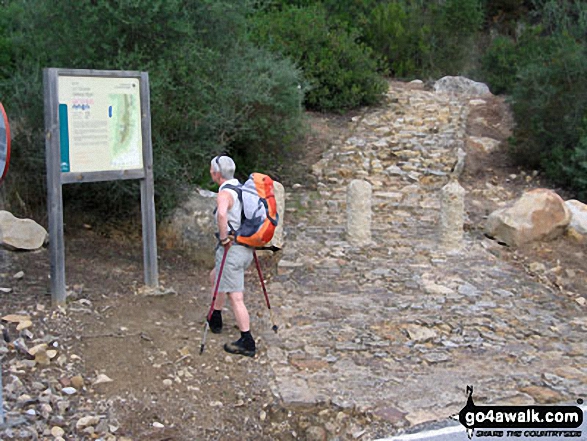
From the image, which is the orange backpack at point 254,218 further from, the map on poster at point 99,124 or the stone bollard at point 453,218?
the stone bollard at point 453,218

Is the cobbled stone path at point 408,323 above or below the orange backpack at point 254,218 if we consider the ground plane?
below

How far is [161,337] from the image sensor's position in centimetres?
594

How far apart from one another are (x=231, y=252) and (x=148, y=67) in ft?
12.0

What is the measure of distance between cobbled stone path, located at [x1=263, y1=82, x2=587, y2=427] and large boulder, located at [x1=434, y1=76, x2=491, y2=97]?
8034mm

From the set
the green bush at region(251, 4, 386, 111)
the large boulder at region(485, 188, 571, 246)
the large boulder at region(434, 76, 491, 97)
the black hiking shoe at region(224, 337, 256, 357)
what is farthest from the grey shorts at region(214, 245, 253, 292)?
the large boulder at region(434, 76, 491, 97)

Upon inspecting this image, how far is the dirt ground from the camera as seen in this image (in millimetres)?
4855

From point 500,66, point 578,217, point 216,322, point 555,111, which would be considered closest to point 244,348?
point 216,322

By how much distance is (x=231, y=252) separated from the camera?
5723mm

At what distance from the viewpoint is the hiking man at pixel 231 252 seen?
5637 mm

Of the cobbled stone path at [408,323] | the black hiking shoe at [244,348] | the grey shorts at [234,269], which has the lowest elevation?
the cobbled stone path at [408,323]

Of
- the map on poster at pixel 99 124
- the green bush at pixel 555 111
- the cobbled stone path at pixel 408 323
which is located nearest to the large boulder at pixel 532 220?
the cobbled stone path at pixel 408 323

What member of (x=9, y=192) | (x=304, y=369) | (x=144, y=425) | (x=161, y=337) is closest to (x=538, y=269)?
(x=304, y=369)

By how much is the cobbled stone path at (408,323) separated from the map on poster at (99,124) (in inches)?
82.3

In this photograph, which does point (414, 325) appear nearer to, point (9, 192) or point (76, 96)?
point (76, 96)
